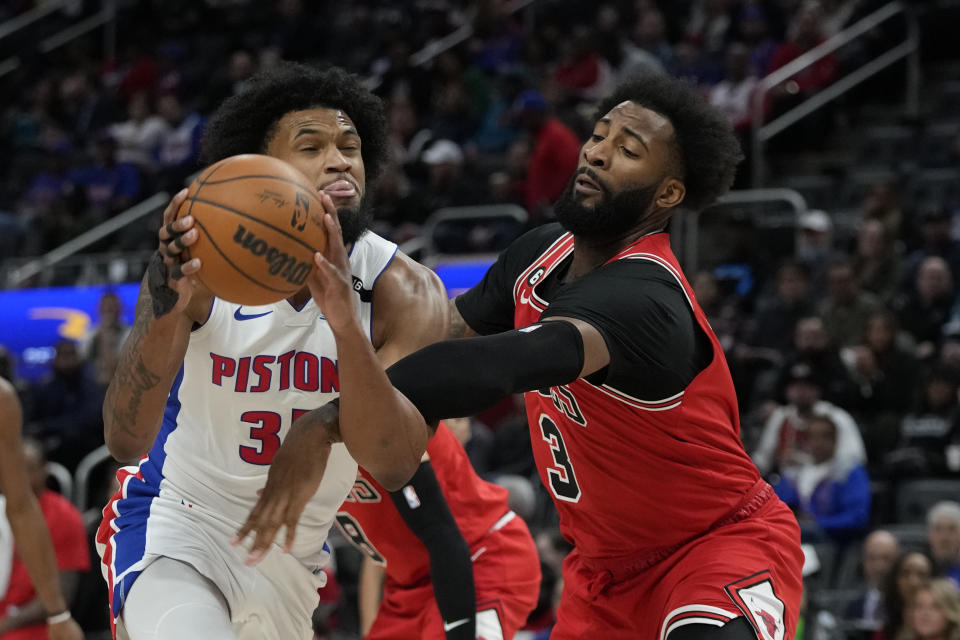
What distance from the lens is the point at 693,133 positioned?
4426 mm

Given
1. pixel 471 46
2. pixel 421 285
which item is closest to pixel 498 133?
pixel 471 46

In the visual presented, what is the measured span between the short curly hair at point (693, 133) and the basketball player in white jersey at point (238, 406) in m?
0.91

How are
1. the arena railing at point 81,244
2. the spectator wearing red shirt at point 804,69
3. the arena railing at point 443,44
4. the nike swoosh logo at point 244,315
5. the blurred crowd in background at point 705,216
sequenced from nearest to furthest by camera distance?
the nike swoosh logo at point 244,315 < the blurred crowd in background at point 705,216 < the spectator wearing red shirt at point 804,69 < the arena railing at point 81,244 < the arena railing at point 443,44

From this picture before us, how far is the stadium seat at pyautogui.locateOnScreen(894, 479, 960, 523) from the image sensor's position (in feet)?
28.4

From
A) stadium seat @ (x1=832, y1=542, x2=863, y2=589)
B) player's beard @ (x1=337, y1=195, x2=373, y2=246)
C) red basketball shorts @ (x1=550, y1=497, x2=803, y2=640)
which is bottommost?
stadium seat @ (x1=832, y1=542, x2=863, y2=589)

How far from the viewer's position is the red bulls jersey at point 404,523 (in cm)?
532

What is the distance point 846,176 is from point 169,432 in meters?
9.08

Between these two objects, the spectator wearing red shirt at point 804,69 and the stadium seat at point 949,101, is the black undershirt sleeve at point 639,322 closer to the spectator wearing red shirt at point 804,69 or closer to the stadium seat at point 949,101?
the spectator wearing red shirt at point 804,69

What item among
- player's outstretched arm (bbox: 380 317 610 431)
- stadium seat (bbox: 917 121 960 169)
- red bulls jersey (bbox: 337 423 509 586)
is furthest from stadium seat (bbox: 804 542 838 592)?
player's outstretched arm (bbox: 380 317 610 431)

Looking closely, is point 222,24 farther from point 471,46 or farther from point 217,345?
point 217,345

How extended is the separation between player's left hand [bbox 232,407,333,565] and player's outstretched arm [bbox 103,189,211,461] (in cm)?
59

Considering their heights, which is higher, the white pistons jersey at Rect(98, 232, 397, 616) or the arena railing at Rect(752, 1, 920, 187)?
the white pistons jersey at Rect(98, 232, 397, 616)

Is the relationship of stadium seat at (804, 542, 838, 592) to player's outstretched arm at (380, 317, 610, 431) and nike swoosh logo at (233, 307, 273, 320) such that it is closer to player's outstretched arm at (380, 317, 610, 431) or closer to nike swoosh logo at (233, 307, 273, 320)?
nike swoosh logo at (233, 307, 273, 320)

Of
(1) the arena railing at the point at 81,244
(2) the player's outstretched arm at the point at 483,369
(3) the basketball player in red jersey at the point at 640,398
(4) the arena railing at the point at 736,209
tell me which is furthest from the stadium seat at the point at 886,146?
(2) the player's outstretched arm at the point at 483,369
